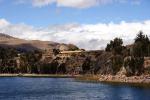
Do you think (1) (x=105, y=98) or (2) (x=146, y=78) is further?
(2) (x=146, y=78)

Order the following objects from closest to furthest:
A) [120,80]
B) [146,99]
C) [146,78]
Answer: [146,99], [146,78], [120,80]

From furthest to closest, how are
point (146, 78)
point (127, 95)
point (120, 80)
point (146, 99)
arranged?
point (120, 80) < point (146, 78) < point (127, 95) < point (146, 99)

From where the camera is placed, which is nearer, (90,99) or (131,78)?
(90,99)

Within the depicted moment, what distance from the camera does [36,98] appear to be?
11388 cm

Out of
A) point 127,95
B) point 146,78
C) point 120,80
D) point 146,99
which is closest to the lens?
point 146,99

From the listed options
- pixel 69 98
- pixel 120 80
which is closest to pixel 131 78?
pixel 120 80

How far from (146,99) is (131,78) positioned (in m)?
83.5

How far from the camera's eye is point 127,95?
122 metres

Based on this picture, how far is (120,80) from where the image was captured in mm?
196000

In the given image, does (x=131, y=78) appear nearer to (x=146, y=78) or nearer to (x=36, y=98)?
(x=146, y=78)

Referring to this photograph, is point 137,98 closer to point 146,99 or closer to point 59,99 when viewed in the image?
point 146,99

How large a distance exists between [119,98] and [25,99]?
23943 mm

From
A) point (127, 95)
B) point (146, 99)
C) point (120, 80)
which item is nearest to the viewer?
point (146, 99)

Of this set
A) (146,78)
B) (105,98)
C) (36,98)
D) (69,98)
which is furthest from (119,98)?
(146,78)
